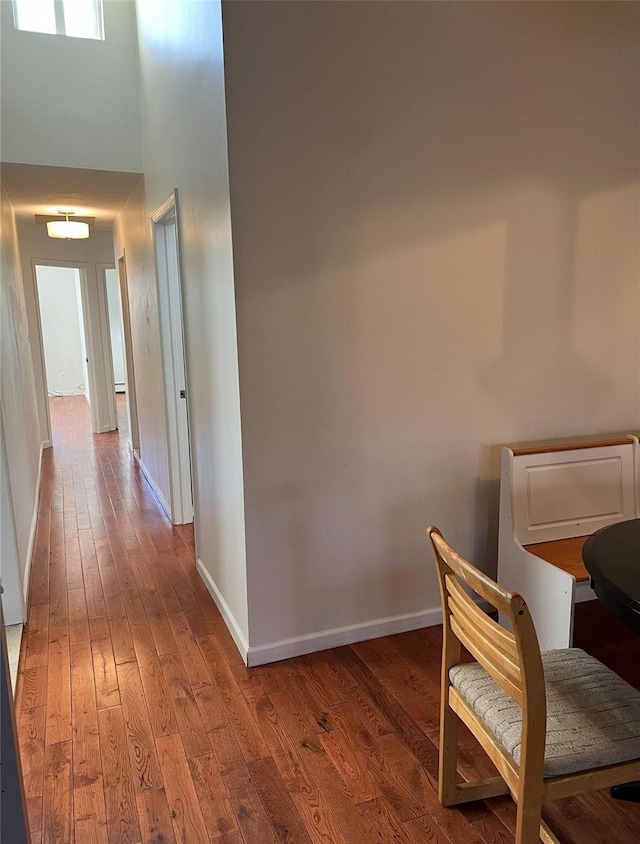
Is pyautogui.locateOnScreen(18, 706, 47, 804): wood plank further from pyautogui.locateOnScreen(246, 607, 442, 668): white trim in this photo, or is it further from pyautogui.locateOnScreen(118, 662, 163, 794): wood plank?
pyautogui.locateOnScreen(246, 607, 442, 668): white trim

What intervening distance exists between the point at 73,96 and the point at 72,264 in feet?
11.9

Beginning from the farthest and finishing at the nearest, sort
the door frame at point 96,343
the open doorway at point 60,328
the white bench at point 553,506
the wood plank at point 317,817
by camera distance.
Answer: the open doorway at point 60,328 → the door frame at point 96,343 → the white bench at point 553,506 → the wood plank at point 317,817

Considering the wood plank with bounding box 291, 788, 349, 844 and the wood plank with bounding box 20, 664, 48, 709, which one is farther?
the wood plank with bounding box 20, 664, 48, 709

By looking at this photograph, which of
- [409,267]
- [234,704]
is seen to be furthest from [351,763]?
[409,267]

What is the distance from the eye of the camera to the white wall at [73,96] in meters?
3.82

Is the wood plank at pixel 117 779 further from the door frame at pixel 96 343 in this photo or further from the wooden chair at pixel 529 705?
the door frame at pixel 96 343

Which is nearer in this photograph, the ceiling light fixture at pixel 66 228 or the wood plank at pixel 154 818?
the wood plank at pixel 154 818

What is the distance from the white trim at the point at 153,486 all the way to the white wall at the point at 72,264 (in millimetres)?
1360

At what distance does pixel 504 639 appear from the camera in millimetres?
1319

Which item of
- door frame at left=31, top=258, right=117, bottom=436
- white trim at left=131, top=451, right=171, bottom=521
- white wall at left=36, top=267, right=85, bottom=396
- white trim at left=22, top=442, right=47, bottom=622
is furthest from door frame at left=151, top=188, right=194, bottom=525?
white wall at left=36, top=267, right=85, bottom=396

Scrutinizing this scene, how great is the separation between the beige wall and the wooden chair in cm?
95

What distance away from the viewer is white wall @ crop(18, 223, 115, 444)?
666 cm

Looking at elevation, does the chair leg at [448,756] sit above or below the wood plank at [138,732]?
above

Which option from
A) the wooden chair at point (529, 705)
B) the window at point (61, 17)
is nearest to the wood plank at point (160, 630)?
the wooden chair at point (529, 705)
